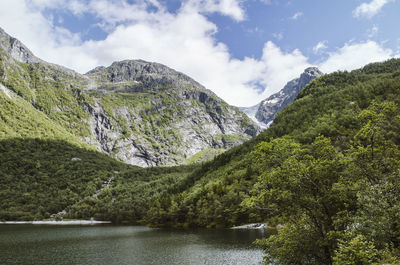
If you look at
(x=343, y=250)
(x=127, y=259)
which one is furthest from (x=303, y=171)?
(x=127, y=259)

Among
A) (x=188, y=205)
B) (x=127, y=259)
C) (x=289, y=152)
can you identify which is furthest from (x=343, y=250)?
(x=188, y=205)

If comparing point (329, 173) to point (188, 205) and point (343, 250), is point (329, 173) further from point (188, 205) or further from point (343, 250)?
point (188, 205)

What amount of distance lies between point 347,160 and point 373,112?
483 centimetres

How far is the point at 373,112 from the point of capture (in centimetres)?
2278

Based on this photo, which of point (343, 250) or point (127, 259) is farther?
point (127, 259)

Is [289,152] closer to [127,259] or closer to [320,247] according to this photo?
[320,247]

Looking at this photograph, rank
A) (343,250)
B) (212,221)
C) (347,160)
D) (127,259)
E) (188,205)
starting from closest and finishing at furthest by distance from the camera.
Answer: (343,250) → (347,160) → (127,259) → (212,221) → (188,205)

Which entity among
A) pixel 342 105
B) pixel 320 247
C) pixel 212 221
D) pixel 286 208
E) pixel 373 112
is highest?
pixel 342 105

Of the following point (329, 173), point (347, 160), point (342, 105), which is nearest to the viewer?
point (347, 160)

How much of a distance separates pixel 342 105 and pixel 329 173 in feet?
590

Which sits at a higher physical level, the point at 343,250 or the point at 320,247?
the point at 343,250

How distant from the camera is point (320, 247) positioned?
25422mm

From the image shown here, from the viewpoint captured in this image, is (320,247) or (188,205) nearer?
(320,247)

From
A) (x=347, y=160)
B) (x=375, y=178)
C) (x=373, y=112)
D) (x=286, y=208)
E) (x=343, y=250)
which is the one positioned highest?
(x=373, y=112)
